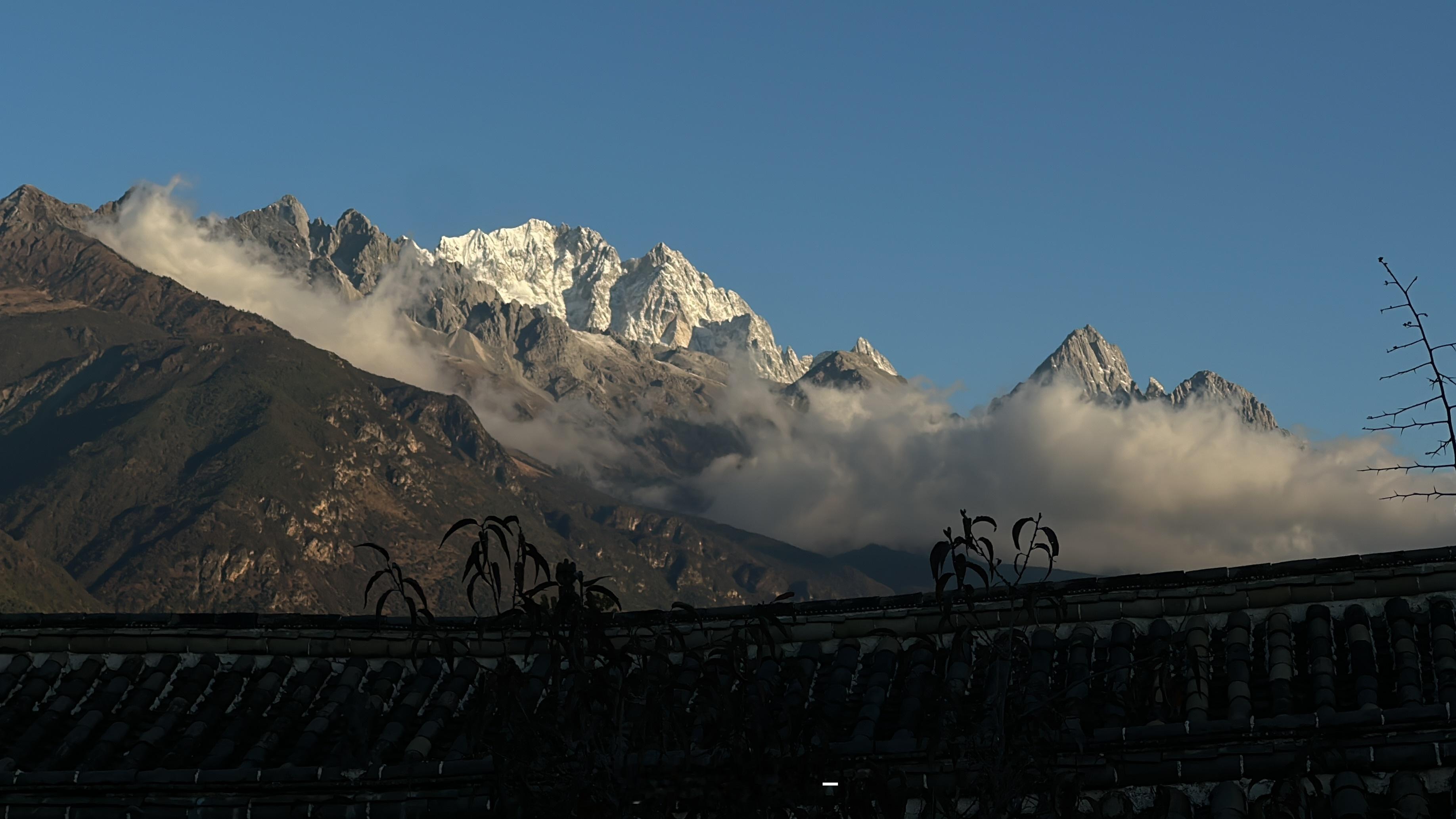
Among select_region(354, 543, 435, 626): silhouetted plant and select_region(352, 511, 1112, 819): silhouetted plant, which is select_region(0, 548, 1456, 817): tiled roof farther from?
select_region(354, 543, 435, 626): silhouetted plant

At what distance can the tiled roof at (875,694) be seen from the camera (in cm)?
1616

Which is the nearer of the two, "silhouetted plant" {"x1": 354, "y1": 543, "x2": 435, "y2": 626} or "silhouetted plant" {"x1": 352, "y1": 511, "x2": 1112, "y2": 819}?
"silhouetted plant" {"x1": 354, "y1": 543, "x2": 435, "y2": 626}

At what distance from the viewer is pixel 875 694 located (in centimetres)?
1991

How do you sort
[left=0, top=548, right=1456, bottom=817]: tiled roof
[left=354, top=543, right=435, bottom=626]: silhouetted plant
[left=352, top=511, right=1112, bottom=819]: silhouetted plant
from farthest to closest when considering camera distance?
1. [left=0, top=548, right=1456, bottom=817]: tiled roof
2. [left=352, top=511, right=1112, bottom=819]: silhouetted plant
3. [left=354, top=543, right=435, bottom=626]: silhouetted plant

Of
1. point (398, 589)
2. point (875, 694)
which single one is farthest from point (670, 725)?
point (875, 694)

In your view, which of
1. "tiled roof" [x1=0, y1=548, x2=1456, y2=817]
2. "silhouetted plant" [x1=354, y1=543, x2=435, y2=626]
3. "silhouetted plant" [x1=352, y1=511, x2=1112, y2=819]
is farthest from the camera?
"tiled roof" [x1=0, y1=548, x2=1456, y2=817]

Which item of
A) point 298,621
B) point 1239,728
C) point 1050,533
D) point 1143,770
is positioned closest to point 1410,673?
point 1239,728

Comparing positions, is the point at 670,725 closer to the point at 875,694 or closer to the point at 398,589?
the point at 398,589

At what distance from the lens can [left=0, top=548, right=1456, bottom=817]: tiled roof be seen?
16156 millimetres

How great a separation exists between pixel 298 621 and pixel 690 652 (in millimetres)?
12753

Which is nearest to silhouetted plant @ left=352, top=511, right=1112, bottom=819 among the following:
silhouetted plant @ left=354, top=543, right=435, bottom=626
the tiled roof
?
silhouetted plant @ left=354, top=543, right=435, bottom=626

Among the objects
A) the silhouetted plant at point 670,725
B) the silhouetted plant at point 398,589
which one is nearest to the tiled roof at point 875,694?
the silhouetted plant at point 670,725

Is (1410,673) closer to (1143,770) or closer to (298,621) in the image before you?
(1143,770)

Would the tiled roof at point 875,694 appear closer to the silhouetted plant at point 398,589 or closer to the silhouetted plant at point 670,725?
the silhouetted plant at point 670,725
